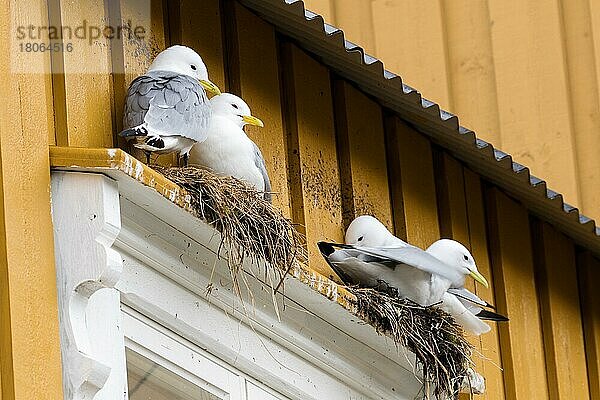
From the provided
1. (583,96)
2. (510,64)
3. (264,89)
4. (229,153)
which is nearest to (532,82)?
(510,64)

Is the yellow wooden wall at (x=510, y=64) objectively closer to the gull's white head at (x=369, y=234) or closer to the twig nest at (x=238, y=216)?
the gull's white head at (x=369, y=234)

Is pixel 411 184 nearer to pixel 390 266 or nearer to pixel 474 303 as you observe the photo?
pixel 474 303

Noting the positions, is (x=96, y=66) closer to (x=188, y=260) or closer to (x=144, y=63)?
(x=144, y=63)

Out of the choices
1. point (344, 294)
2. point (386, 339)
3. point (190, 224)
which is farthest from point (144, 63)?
point (386, 339)

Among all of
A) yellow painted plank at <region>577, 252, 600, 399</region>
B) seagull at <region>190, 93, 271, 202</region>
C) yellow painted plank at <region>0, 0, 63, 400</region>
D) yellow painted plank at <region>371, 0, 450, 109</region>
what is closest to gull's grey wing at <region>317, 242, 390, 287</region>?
seagull at <region>190, 93, 271, 202</region>

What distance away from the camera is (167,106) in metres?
3.62

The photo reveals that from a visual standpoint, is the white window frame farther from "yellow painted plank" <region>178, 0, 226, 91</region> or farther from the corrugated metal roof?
the corrugated metal roof

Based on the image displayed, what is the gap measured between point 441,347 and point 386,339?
158mm

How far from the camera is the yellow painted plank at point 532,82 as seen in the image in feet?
21.5

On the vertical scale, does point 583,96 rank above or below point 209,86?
above

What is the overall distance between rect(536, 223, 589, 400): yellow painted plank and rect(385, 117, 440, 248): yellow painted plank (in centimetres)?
65

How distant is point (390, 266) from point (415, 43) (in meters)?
2.36

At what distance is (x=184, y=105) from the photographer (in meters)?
3.65

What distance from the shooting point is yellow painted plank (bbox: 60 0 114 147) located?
11.6 feet
